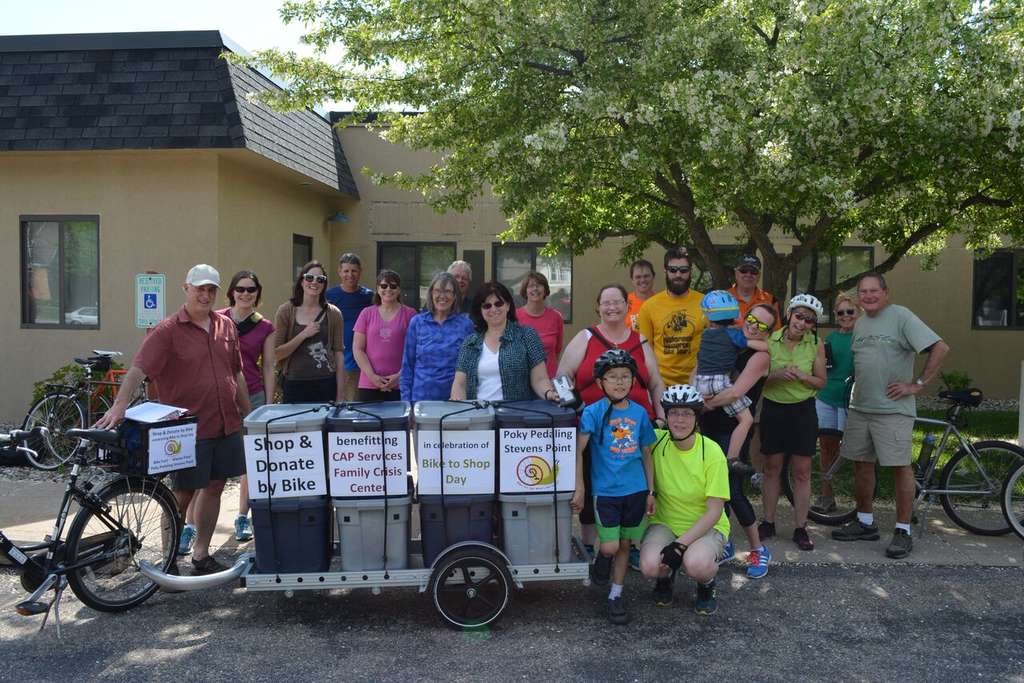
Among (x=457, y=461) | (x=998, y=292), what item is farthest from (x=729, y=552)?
(x=998, y=292)

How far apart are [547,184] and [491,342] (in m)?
2.44

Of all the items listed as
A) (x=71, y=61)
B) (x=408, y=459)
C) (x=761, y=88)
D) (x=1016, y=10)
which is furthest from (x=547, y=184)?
(x=71, y=61)

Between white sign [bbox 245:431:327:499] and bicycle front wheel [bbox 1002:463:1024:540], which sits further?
bicycle front wheel [bbox 1002:463:1024:540]

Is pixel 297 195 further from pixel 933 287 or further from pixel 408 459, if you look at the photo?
pixel 933 287

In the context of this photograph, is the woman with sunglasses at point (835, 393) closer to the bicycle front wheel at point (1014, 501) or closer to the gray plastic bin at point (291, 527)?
the bicycle front wheel at point (1014, 501)

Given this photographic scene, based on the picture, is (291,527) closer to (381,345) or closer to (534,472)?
(534,472)

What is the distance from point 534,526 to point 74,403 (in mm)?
6242

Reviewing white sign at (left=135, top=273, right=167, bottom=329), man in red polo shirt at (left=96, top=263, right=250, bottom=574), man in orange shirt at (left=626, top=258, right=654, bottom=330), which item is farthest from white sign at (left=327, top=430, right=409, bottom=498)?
white sign at (left=135, top=273, right=167, bottom=329)

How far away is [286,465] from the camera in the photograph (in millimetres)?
4363

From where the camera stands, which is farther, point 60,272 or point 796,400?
point 60,272

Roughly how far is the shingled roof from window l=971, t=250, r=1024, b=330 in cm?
1130

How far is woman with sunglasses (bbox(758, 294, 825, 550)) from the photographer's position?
18.4 ft

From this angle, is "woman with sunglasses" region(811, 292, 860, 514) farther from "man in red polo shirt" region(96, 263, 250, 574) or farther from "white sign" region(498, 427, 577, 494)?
"man in red polo shirt" region(96, 263, 250, 574)

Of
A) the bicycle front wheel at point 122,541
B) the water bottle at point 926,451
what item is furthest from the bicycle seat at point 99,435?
the water bottle at point 926,451
